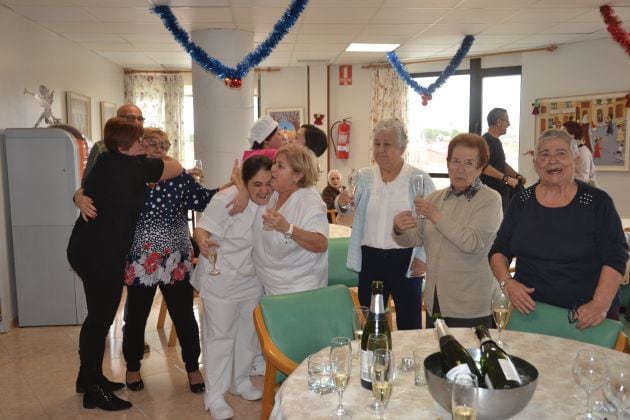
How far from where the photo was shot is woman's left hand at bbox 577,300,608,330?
7.31 feet

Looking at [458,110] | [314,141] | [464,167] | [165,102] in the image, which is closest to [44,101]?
[314,141]

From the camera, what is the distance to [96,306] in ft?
10.2

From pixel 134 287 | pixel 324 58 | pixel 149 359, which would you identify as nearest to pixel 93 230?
pixel 134 287

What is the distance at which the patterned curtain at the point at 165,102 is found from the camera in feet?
31.6

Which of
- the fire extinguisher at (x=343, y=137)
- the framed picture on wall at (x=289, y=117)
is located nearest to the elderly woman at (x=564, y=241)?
the fire extinguisher at (x=343, y=137)

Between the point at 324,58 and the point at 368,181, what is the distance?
5815 millimetres

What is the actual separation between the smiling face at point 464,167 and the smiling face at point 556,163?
0.28 m

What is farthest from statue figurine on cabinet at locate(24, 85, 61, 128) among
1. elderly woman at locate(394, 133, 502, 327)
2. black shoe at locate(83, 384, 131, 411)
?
elderly woman at locate(394, 133, 502, 327)

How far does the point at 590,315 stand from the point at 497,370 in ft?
3.04

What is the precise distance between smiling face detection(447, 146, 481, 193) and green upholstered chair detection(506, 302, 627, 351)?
619 millimetres

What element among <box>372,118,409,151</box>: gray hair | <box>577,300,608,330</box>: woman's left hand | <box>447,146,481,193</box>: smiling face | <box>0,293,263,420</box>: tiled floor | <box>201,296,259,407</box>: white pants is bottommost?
<box>0,293,263,420</box>: tiled floor

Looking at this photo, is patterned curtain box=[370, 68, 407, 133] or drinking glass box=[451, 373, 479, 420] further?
patterned curtain box=[370, 68, 407, 133]

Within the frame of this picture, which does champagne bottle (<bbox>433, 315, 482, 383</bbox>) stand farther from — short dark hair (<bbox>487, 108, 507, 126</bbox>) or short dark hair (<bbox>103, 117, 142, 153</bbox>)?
short dark hair (<bbox>487, 108, 507, 126</bbox>)

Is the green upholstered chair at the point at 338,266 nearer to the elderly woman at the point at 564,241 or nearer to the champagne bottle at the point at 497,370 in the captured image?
the elderly woman at the point at 564,241
